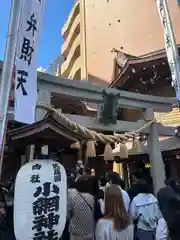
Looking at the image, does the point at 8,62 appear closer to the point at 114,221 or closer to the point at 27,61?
the point at 27,61

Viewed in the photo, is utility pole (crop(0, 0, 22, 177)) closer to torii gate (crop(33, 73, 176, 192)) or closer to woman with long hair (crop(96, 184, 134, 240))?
woman with long hair (crop(96, 184, 134, 240))

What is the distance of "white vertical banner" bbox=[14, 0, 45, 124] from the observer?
11.1 feet

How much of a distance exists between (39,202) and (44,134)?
3.77 feet

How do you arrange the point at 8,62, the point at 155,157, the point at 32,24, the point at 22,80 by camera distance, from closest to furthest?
the point at 8,62 < the point at 22,80 < the point at 32,24 < the point at 155,157

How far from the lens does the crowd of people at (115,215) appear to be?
2757 mm

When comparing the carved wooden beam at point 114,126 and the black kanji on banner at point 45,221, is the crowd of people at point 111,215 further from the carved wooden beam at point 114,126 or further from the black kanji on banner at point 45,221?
the carved wooden beam at point 114,126

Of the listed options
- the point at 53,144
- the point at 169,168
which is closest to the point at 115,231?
the point at 53,144

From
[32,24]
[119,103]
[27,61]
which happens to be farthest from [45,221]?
[119,103]

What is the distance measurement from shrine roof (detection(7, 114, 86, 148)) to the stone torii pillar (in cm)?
480

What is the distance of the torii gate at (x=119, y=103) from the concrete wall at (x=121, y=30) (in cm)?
701

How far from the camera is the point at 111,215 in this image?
3.11m

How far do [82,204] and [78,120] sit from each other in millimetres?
4276

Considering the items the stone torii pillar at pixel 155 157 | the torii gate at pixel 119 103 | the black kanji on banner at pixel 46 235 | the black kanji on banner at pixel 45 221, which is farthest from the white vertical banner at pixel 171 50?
the black kanji on banner at pixel 46 235

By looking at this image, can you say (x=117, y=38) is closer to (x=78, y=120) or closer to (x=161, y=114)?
(x=161, y=114)
